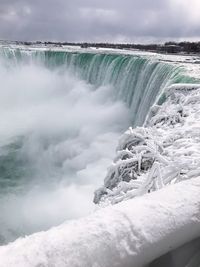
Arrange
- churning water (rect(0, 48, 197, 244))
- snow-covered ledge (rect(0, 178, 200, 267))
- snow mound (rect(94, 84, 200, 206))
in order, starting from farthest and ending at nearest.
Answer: churning water (rect(0, 48, 197, 244)), snow mound (rect(94, 84, 200, 206)), snow-covered ledge (rect(0, 178, 200, 267))

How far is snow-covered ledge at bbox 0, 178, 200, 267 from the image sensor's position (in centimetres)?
105

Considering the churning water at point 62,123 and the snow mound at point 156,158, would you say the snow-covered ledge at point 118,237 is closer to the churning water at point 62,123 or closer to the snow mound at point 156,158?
the snow mound at point 156,158

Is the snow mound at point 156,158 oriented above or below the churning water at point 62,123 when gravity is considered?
above

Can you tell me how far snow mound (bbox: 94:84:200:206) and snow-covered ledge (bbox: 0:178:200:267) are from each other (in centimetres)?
128

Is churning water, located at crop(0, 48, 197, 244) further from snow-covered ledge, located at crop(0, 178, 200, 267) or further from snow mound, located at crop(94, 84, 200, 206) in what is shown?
snow-covered ledge, located at crop(0, 178, 200, 267)

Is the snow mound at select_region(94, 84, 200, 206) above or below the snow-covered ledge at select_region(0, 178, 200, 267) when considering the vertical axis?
below

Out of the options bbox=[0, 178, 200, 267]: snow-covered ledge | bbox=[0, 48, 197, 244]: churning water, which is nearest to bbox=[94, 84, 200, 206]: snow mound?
bbox=[0, 178, 200, 267]: snow-covered ledge

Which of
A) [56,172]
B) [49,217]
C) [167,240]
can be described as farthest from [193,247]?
[56,172]

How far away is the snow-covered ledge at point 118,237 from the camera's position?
105 cm

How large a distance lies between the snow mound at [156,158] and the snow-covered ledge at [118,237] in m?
1.28

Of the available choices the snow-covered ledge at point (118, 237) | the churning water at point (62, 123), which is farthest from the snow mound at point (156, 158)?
the churning water at point (62, 123)

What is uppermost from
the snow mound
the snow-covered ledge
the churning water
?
the snow-covered ledge

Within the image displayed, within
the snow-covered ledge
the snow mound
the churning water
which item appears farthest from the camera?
the churning water

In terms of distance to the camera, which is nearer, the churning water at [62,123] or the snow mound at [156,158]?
the snow mound at [156,158]
